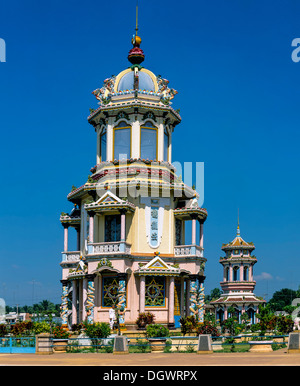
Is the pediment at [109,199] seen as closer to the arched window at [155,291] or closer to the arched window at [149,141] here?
the arched window at [149,141]

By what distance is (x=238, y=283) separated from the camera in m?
78.4

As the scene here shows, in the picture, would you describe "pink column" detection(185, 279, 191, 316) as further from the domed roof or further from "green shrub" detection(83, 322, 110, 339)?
the domed roof

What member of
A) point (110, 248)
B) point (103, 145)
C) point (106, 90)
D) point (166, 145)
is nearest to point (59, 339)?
point (110, 248)

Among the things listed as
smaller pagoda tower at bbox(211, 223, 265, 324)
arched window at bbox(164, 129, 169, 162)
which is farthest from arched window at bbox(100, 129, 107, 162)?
smaller pagoda tower at bbox(211, 223, 265, 324)

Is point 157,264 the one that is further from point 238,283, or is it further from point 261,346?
point 238,283

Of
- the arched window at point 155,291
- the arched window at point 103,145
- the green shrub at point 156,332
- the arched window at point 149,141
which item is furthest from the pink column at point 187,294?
the arched window at point 103,145

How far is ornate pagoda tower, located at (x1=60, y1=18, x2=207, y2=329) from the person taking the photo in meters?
40.3

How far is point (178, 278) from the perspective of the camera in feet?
142

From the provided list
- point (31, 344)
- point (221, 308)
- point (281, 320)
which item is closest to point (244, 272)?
point (221, 308)

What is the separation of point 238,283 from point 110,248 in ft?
135

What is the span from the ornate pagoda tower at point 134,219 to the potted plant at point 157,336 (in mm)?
4123

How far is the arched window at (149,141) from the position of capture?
144 feet

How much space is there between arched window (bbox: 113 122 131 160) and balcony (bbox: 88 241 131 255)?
6710 mm
